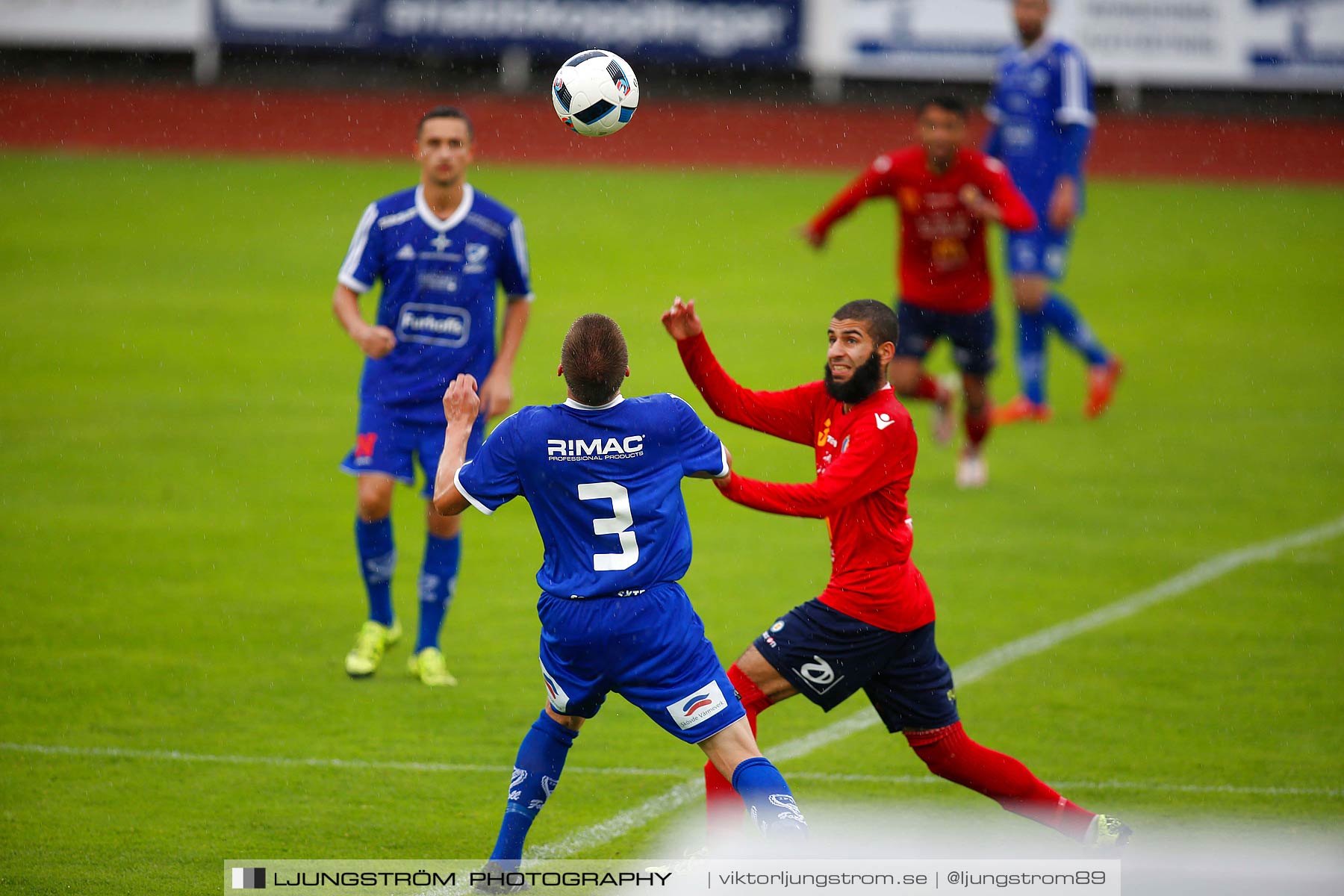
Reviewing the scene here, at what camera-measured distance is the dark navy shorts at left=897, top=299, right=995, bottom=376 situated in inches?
399

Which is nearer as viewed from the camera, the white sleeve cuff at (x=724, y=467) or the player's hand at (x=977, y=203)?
the white sleeve cuff at (x=724, y=467)

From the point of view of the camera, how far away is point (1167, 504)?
1005cm

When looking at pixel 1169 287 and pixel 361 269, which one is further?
pixel 1169 287

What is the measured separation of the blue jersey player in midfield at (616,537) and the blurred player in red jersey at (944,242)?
5.64m

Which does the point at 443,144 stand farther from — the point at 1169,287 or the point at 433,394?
the point at 1169,287

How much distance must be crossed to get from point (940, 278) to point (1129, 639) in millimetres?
3331

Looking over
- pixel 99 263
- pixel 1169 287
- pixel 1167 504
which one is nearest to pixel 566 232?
pixel 99 263

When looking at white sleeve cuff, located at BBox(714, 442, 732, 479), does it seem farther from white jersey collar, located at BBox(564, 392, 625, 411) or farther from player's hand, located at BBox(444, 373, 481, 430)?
player's hand, located at BBox(444, 373, 481, 430)

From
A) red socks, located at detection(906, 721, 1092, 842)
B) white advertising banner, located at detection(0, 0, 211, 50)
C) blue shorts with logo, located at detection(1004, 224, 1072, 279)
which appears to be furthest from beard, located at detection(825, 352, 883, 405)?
white advertising banner, located at detection(0, 0, 211, 50)

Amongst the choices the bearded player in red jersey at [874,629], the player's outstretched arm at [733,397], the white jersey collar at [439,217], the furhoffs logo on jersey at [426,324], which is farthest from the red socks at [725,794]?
the white jersey collar at [439,217]

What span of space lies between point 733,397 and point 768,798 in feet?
5.08

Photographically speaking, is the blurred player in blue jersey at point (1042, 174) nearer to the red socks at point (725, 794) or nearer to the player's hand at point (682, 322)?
the player's hand at point (682, 322)

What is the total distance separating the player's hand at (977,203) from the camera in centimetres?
973

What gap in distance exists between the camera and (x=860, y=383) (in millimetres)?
5105
